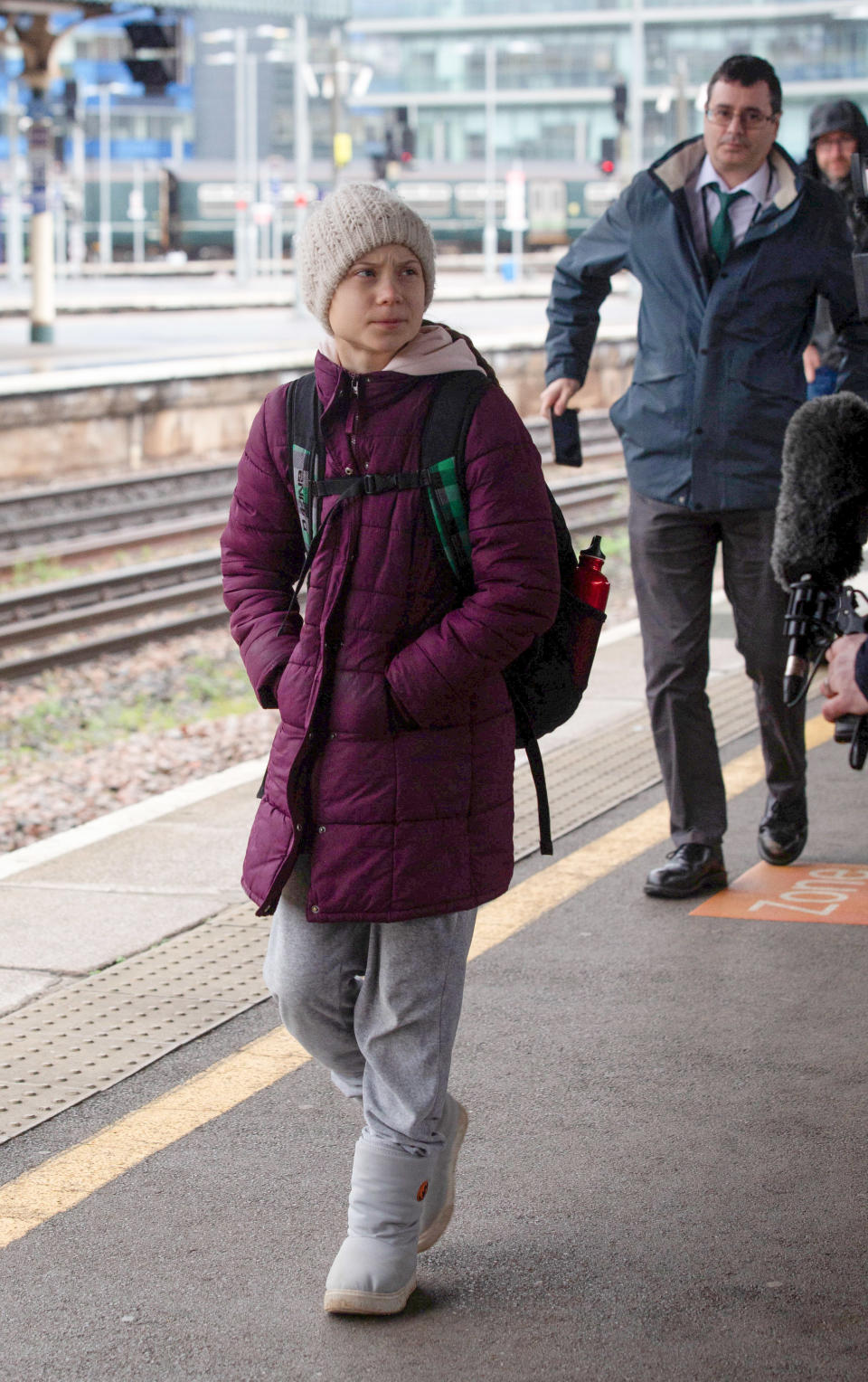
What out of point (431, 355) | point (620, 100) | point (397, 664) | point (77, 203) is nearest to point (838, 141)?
point (431, 355)

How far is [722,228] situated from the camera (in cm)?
490

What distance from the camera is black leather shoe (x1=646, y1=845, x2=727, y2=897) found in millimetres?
4957

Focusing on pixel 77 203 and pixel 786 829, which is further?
pixel 77 203

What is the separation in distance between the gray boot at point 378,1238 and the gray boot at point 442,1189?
0.11 meters

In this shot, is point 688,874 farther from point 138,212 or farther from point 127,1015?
point 138,212

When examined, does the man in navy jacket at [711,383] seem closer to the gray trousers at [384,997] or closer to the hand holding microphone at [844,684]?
the hand holding microphone at [844,684]

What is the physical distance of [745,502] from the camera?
4840 millimetres

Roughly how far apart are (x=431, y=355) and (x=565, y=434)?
2292 mm

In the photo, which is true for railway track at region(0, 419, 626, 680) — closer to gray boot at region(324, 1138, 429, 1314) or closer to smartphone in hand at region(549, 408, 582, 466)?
smartphone in hand at region(549, 408, 582, 466)

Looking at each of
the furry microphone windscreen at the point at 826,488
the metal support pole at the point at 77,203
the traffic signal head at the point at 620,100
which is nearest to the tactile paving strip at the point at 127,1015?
the furry microphone windscreen at the point at 826,488

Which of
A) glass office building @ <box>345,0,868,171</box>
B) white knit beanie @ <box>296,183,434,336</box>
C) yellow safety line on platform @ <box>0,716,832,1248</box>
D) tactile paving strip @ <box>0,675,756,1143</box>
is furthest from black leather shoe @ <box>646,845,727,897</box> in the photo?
glass office building @ <box>345,0,868,171</box>

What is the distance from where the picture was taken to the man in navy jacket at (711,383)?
485cm

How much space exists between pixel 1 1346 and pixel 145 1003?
152 centimetres

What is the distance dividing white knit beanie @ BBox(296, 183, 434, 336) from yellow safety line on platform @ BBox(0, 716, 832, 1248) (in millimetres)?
1533
